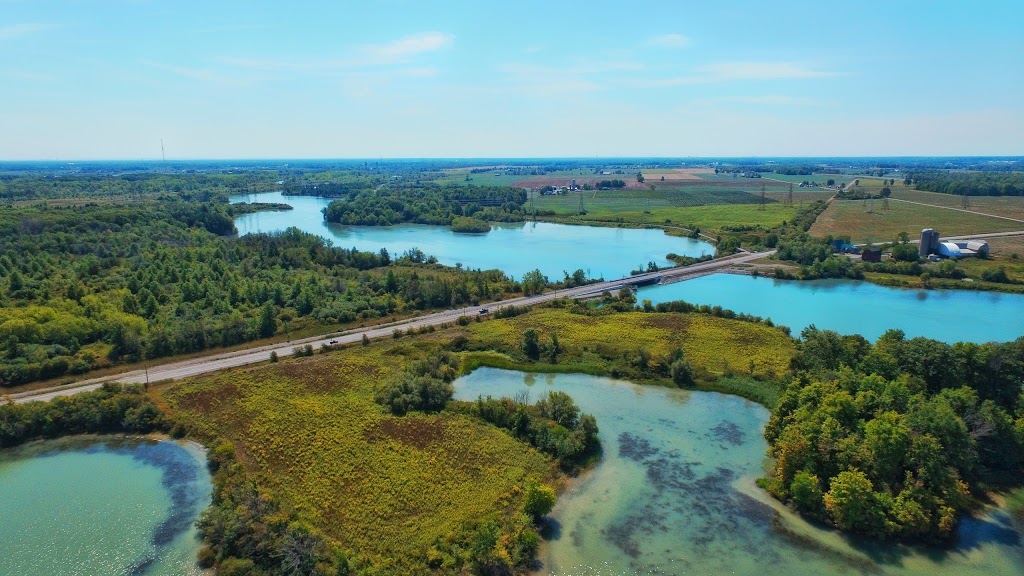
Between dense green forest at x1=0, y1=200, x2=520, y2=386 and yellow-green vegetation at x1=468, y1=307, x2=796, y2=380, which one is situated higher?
dense green forest at x1=0, y1=200, x2=520, y2=386

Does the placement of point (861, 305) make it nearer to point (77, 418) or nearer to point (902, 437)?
point (902, 437)

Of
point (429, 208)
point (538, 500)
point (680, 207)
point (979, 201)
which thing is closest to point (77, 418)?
point (538, 500)

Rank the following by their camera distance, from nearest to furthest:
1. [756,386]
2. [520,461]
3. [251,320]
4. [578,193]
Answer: [520,461] → [756,386] → [251,320] → [578,193]

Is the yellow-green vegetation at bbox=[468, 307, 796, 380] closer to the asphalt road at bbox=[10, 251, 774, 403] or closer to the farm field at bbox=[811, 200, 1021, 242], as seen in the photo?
the asphalt road at bbox=[10, 251, 774, 403]

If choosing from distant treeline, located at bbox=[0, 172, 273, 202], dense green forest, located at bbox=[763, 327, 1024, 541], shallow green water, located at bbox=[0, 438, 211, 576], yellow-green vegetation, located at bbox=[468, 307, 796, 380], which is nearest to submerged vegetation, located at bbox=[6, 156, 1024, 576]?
dense green forest, located at bbox=[763, 327, 1024, 541]

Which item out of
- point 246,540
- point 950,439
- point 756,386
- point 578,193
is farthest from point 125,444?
point 578,193

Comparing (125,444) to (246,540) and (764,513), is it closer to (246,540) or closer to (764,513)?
(246,540)
